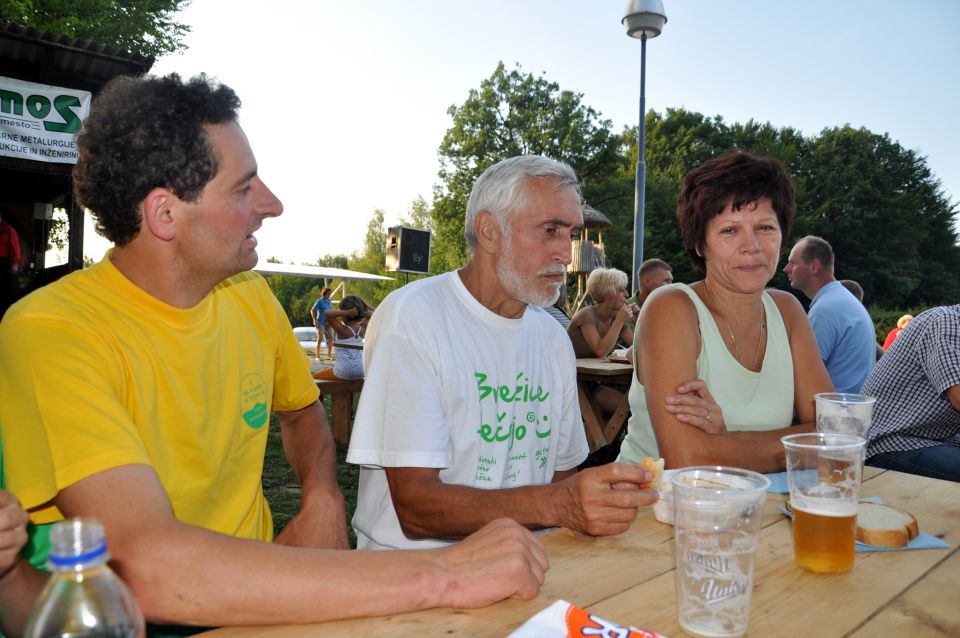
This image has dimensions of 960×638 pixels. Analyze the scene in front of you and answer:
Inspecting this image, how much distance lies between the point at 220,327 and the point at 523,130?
36013 mm

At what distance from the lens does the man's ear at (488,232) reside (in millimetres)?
2109

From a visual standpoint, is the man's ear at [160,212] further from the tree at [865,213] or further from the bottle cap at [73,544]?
the tree at [865,213]

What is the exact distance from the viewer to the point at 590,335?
6762 millimetres

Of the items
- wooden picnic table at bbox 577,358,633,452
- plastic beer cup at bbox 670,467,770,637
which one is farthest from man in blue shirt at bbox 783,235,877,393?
plastic beer cup at bbox 670,467,770,637

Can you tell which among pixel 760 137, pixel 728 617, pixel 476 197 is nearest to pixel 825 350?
pixel 476 197

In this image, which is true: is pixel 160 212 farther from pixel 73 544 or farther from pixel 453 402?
pixel 73 544

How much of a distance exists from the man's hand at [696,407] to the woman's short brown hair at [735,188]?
2.47 ft

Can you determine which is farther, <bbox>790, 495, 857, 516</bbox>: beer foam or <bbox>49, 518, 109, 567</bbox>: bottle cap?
<bbox>790, 495, 857, 516</bbox>: beer foam

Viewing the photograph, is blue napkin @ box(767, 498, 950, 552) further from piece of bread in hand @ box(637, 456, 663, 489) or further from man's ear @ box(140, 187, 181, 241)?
man's ear @ box(140, 187, 181, 241)

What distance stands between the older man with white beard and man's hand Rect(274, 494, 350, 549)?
0.15 m

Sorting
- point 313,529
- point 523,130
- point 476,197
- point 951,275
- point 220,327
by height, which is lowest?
point 313,529

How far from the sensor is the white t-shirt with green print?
1710 mm

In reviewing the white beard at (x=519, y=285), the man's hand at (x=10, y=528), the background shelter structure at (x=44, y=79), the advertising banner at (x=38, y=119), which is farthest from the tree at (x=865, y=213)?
the man's hand at (x=10, y=528)

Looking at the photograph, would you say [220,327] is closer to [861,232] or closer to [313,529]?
[313,529]
